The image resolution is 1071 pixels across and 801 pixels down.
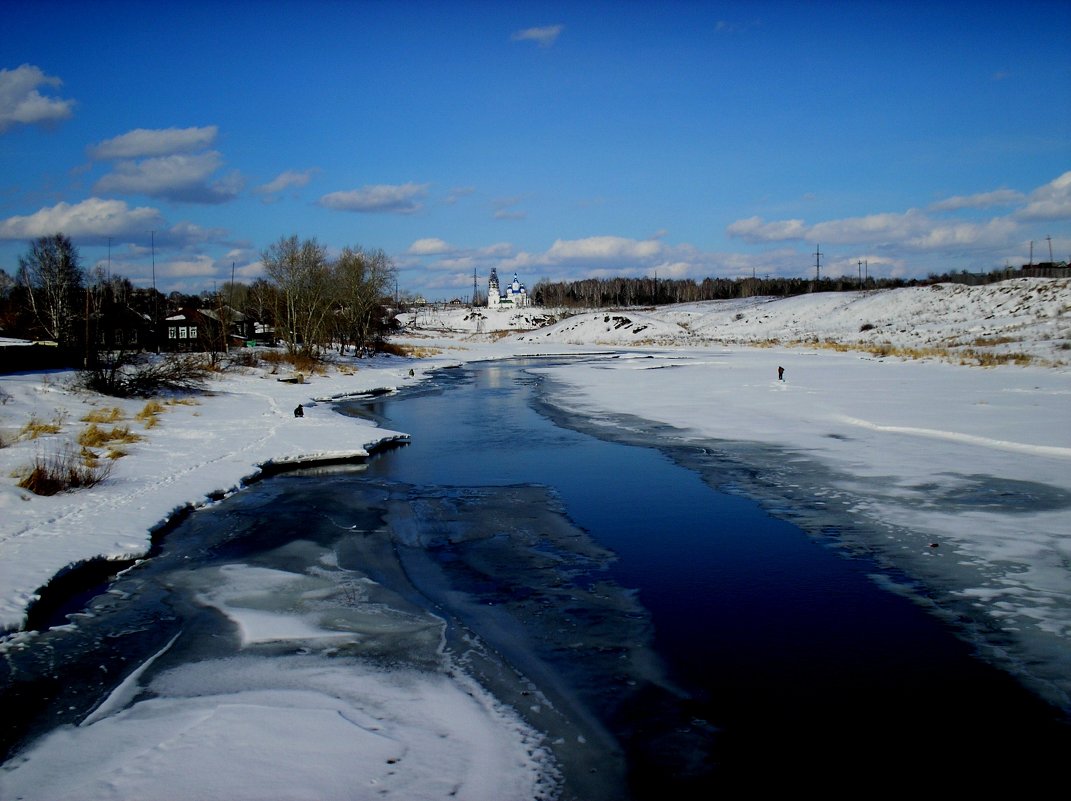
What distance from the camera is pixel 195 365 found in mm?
27891

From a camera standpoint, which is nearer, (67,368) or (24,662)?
(24,662)

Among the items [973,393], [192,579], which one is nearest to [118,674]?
[192,579]

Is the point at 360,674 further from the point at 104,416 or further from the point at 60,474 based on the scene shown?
the point at 104,416

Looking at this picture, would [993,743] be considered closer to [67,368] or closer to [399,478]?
[399,478]

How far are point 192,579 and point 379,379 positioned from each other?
28544 millimetres

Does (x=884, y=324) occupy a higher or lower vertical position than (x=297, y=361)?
higher

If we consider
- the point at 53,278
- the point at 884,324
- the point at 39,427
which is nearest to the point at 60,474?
the point at 39,427

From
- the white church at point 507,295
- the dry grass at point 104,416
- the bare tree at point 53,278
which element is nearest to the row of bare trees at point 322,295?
the bare tree at point 53,278

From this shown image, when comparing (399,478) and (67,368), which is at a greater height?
(67,368)

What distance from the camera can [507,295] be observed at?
18412 cm

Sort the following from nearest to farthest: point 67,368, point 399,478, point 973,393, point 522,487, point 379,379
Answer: point 522,487 → point 399,478 → point 973,393 → point 67,368 → point 379,379

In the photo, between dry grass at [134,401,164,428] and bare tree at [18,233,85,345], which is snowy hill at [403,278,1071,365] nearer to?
dry grass at [134,401,164,428]

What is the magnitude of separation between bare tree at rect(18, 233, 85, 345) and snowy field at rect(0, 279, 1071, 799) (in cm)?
2357

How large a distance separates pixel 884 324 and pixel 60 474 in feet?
225
